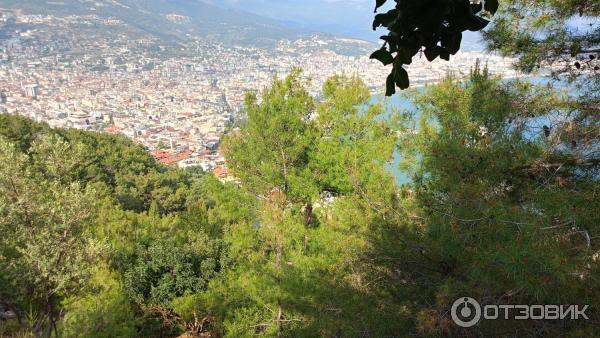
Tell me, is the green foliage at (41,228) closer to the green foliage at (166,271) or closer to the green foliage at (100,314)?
the green foliage at (100,314)

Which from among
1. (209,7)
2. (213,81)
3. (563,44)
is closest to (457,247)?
(563,44)

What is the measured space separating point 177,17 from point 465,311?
5616 inches

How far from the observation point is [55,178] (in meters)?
4.96

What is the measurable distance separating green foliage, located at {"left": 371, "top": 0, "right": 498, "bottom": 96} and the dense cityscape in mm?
28132

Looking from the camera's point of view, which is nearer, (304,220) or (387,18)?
(387,18)

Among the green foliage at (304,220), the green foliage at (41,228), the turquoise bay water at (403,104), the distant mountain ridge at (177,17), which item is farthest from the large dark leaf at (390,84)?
the distant mountain ridge at (177,17)

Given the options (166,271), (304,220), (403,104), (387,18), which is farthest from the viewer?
(166,271)

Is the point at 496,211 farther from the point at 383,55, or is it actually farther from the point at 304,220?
the point at 304,220

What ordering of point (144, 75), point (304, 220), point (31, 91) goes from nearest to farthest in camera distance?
point (304, 220), point (31, 91), point (144, 75)

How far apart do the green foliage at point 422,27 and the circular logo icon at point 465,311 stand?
85.7 inches

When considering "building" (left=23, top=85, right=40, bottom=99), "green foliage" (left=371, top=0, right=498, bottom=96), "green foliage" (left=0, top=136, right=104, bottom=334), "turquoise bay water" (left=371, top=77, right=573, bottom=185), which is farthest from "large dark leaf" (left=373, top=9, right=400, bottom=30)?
"building" (left=23, top=85, right=40, bottom=99)

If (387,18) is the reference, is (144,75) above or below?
below

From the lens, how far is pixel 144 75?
265 feet

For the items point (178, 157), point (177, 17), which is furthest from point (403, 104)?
point (177, 17)
